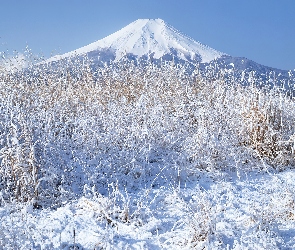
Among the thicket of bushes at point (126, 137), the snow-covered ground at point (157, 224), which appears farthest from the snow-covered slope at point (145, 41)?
the snow-covered ground at point (157, 224)

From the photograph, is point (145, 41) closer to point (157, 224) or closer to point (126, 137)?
point (126, 137)

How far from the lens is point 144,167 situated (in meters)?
4.94

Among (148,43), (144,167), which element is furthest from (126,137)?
(148,43)

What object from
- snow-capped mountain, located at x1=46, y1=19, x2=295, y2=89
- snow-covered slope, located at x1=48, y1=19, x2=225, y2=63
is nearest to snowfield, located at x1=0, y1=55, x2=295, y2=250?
snow-capped mountain, located at x1=46, y1=19, x2=295, y2=89

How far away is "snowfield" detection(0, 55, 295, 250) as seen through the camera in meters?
3.41

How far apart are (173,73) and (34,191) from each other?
506 cm

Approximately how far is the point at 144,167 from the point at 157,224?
1323 millimetres

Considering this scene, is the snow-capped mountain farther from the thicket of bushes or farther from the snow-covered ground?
the snow-covered ground

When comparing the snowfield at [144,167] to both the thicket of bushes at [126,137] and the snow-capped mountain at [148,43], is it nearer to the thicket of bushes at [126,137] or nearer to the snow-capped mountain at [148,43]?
the thicket of bushes at [126,137]

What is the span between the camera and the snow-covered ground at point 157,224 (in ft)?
10.6

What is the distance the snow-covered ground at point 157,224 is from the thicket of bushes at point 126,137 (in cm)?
34

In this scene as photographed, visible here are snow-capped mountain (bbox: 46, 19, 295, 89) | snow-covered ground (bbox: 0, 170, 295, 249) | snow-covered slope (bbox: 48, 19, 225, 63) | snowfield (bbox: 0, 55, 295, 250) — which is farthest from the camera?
snow-covered slope (bbox: 48, 19, 225, 63)

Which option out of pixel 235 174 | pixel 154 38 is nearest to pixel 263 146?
pixel 235 174

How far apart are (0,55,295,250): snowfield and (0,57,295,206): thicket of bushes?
0.02 metres
